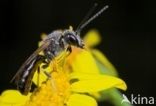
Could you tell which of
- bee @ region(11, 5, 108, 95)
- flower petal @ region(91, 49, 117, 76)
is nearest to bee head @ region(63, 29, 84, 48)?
bee @ region(11, 5, 108, 95)

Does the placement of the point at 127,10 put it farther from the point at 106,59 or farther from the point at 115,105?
the point at 115,105

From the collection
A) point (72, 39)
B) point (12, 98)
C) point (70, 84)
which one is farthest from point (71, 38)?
point (12, 98)

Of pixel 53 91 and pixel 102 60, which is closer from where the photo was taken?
pixel 53 91

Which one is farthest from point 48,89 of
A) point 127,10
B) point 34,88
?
point 127,10

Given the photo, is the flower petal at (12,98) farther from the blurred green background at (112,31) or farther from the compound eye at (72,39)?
the compound eye at (72,39)

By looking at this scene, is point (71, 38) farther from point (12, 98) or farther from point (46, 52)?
point (12, 98)

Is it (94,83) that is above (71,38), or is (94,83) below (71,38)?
below

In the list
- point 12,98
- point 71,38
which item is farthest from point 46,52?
point 12,98
